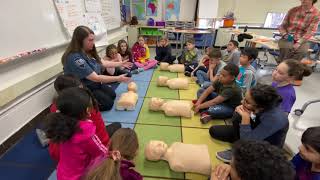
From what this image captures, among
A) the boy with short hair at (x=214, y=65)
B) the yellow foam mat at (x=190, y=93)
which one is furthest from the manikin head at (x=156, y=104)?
the boy with short hair at (x=214, y=65)

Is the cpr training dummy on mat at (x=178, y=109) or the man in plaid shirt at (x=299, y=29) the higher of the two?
the man in plaid shirt at (x=299, y=29)

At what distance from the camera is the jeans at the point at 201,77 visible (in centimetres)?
350

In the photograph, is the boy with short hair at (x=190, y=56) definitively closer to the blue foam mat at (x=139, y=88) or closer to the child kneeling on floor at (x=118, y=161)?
the blue foam mat at (x=139, y=88)

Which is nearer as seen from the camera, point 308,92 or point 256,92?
point 256,92

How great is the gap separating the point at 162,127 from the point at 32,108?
1441 millimetres

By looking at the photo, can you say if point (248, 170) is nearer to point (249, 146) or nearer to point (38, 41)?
point (249, 146)

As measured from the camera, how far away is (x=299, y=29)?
129 inches

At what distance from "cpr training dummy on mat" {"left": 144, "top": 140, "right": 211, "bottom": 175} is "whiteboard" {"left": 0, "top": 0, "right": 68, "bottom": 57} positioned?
161cm

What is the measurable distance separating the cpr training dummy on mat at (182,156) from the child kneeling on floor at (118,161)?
0.66 m

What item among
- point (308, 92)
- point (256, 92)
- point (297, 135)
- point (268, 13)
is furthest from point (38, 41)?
point (268, 13)

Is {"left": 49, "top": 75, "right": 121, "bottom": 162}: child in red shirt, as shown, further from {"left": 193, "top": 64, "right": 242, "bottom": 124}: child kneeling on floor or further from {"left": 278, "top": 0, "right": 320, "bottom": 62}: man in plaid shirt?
{"left": 278, "top": 0, "right": 320, "bottom": 62}: man in plaid shirt

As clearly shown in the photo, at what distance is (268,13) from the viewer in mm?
6844

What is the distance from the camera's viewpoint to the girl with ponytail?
1.05 m

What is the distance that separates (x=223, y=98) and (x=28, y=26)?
2.27m
